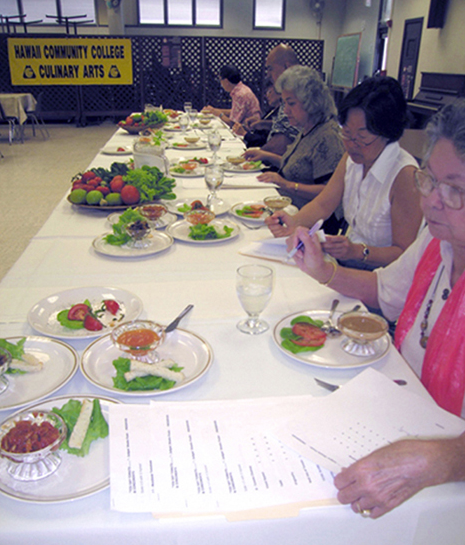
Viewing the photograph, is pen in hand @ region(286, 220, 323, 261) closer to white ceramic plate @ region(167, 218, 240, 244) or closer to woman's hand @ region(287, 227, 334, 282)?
woman's hand @ region(287, 227, 334, 282)

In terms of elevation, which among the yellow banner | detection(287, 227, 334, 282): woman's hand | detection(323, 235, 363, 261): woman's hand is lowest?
detection(323, 235, 363, 261): woman's hand

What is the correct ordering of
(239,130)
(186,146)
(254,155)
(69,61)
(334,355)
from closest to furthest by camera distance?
(334,355) < (254,155) < (186,146) < (239,130) < (69,61)

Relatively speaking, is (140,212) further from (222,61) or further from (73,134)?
(222,61)

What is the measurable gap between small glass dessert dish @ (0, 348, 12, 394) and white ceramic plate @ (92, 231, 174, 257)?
68 cm

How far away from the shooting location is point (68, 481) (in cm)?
72

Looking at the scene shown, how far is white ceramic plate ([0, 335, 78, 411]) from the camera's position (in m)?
0.92

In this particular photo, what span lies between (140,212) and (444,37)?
22.5 feet

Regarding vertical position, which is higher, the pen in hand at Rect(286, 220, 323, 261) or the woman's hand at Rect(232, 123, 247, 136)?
the pen in hand at Rect(286, 220, 323, 261)

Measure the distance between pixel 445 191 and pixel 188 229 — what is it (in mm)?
1086

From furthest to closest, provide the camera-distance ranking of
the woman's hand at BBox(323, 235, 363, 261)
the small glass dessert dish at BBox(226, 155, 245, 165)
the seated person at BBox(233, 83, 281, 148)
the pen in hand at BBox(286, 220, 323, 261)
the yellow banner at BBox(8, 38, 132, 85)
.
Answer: the yellow banner at BBox(8, 38, 132, 85) → the seated person at BBox(233, 83, 281, 148) → the small glass dessert dish at BBox(226, 155, 245, 165) → the woman's hand at BBox(323, 235, 363, 261) → the pen in hand at BBox(286, 220, 323, 261)

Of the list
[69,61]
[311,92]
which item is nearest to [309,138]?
[311,92]

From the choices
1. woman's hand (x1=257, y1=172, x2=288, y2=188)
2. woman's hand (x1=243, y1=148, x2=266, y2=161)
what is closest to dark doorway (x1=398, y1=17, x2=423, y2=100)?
woman's hand (x1=243, y1=148, x2=266, y2=161)

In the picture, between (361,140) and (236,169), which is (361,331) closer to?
(361,140)

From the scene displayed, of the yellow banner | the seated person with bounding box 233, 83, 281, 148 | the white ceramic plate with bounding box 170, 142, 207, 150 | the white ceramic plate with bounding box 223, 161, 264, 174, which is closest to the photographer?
the white ceramic plate with bounding box 223, 161, 264, 174
